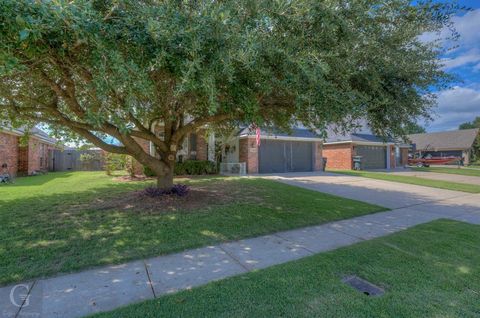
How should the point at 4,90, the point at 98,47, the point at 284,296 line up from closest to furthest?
1. the point at 284,296
2. the point at 98,47
3. the point at 4,90

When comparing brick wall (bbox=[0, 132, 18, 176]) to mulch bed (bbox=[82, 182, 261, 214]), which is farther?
brick wall (bbox=[0, 132, 18, 176])

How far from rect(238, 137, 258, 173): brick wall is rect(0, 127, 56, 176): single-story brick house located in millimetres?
11236

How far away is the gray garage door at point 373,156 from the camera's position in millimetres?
24466

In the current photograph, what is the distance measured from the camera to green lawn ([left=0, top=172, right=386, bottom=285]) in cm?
383

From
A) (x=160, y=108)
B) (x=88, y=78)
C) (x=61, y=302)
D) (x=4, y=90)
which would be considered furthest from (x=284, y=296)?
(x=4, y=90)

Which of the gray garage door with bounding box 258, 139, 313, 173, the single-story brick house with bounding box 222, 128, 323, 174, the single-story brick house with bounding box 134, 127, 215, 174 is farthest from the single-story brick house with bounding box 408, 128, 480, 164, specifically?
the single-story brick house with bounding box 134, 127, 215, 174

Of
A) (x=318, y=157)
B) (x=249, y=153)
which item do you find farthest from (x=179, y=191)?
(x=318, y=157)

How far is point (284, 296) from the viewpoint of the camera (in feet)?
9.41

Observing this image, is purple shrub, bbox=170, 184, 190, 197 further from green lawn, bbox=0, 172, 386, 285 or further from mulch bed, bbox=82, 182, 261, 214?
green lawn, bbox=0, 172, 386, 285

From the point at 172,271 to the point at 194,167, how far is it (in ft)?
38.4

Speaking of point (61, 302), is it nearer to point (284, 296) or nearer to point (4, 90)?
point (284, 296)

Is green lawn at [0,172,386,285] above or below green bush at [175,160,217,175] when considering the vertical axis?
below

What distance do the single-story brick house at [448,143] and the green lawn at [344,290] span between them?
1575 inches

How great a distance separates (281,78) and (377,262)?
3.35 m
